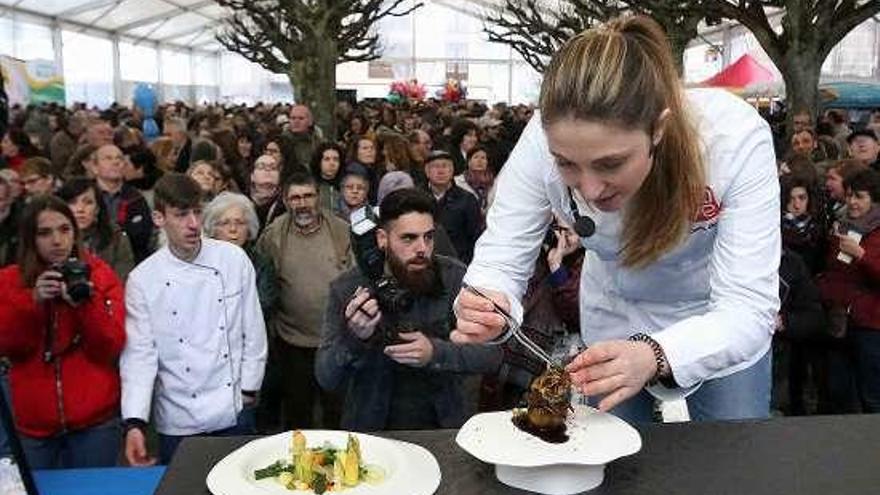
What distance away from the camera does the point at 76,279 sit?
2941mm

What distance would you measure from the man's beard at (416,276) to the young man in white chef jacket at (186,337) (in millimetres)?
581

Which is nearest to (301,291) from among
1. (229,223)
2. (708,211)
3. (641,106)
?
(229,223)

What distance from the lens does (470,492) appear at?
116 cm

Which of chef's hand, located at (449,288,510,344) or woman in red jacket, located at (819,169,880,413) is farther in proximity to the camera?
woman in red jacket, located at (819,169,880,413)

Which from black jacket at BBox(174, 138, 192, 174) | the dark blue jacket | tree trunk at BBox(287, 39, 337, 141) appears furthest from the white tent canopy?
the dark blue jacket

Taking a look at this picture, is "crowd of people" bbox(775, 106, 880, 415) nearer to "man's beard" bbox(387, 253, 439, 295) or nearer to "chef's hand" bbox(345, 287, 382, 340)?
"man's beard" bbox(387, 253, 439, 295)

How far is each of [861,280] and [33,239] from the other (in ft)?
12.4

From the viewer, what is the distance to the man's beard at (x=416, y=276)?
3074mm

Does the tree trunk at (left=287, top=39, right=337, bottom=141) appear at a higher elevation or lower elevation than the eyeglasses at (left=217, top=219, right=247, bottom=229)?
higher

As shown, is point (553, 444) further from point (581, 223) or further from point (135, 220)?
point (135, 220)

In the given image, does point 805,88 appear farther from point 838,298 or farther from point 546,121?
point 546,121

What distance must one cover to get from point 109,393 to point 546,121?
7.76ft

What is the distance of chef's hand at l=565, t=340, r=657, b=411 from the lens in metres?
1.21

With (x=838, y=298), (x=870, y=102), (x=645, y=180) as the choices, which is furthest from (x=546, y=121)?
(x=870, y=102)
